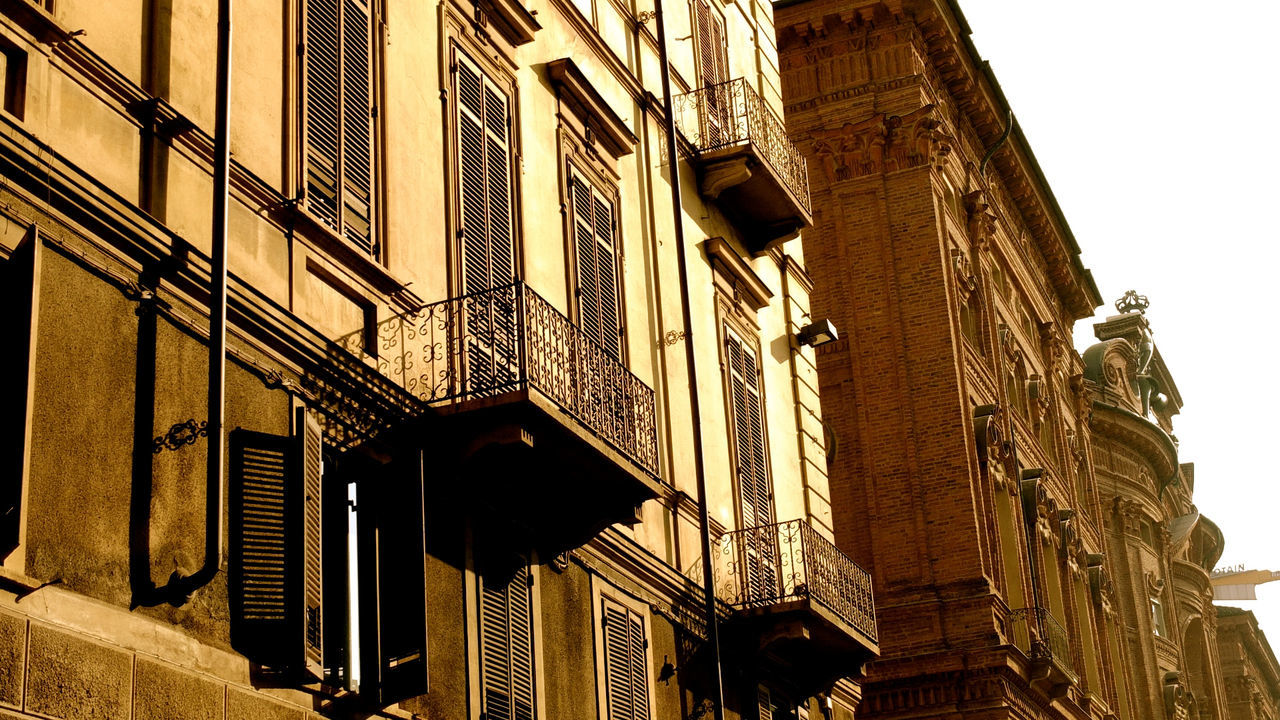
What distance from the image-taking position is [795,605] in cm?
1834

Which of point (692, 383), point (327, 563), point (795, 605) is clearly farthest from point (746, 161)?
point (327, 563)

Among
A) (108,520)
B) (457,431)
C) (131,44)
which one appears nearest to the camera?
(108,520)

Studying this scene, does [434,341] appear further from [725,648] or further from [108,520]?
[725,648]

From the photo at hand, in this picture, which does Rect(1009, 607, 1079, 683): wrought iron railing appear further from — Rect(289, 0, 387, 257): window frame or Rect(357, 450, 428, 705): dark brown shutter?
Rect(357, 450, 428, 705): dark brown shutter

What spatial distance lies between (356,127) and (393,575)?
3.28 metres

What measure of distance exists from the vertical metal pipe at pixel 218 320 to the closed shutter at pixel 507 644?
10.6 ft

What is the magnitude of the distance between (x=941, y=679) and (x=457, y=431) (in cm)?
1705

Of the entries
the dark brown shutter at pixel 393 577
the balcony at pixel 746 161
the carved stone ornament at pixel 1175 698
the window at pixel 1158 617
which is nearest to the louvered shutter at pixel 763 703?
the balcony at pixel 746 161

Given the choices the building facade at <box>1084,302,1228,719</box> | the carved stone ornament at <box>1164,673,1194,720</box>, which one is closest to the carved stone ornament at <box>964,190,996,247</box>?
the building facade at <box>1084,302,1228,719</box>

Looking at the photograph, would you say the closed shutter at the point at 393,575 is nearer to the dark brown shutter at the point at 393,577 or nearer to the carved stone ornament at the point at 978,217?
the dark brown shutter at the point at 393,577

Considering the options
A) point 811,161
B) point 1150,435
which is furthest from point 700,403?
point 1150,435

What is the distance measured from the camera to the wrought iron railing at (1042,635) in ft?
98.2

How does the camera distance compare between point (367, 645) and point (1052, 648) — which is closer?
point (367, 645)

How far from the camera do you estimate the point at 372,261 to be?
13102mm
